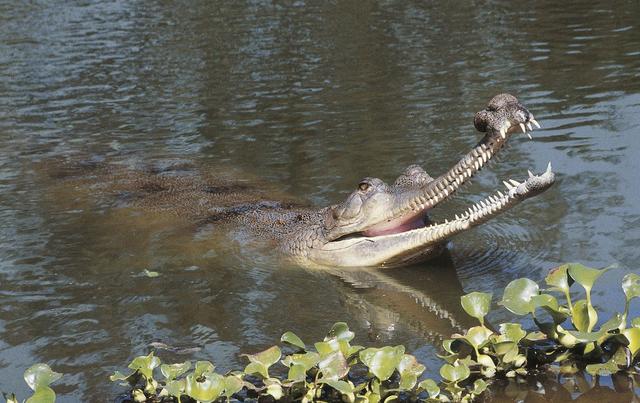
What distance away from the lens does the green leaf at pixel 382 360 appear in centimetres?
467

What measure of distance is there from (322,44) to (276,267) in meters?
8.95

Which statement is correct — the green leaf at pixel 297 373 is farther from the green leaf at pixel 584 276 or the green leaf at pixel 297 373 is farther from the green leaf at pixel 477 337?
the green leaf at pixel 584 276

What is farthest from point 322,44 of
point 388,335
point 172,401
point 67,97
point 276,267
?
point 172,401

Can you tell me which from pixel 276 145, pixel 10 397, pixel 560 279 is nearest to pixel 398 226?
pixel 560 279

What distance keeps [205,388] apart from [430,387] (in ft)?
3.57

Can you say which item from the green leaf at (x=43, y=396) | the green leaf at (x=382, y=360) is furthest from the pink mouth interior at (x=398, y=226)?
the green leaf at (x=43, y=396)

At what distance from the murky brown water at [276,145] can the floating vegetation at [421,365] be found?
28cm

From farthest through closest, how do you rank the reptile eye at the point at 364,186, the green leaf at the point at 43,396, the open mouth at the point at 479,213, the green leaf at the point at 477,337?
the reptile eye at the point at 364,186 → the open mouth at the point at 479,213 → the green leaf at the point at 477,337 → the green leaf at the point at 43,396

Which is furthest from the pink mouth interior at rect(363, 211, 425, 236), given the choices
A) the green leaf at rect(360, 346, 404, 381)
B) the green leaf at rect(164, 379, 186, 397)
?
the green leaf at rect(164, 379, 186, 397)

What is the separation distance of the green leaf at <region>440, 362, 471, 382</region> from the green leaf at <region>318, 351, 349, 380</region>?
19.0 inches

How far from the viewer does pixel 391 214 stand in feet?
23.1

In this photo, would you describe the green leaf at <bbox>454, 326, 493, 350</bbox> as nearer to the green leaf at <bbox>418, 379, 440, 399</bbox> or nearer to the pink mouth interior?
the green leaf at <bbox>418, 379, 440, 399</bbox>

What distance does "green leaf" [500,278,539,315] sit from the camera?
16.5 ft

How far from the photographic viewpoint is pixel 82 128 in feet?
39.4
